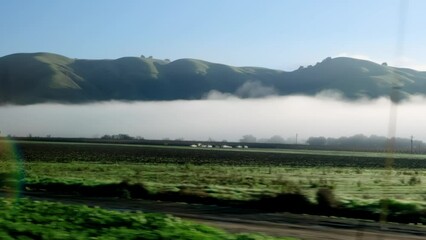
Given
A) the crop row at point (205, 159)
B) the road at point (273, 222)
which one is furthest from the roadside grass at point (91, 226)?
the crop row at point (205, 159)

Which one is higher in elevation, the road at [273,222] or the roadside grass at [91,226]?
the roadside grass at [91,226]

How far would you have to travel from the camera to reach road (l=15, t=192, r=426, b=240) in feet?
74.6

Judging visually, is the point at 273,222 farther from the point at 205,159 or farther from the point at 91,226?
the point at 205,159

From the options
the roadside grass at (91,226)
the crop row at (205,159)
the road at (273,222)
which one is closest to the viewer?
the roadside grass at (91,226)

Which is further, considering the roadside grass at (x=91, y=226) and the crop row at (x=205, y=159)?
the crop row at (x=205, y=159)

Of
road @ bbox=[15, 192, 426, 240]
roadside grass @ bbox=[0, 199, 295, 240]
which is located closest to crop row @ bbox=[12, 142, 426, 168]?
road @ bbox=[15, 192, 426, 240]

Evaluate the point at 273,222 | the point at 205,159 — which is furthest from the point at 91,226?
the point at 205,159

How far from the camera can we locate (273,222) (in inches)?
1029

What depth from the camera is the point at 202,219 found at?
2597 centimetres

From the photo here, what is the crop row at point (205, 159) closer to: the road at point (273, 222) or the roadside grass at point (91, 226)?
the road at point (273, 222)

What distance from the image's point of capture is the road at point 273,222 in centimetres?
2273

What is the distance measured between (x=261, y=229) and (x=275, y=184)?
23331 millimetres

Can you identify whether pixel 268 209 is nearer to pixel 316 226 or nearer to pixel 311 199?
pixel 311 199

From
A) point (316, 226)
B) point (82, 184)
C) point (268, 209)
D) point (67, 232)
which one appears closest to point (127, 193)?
point (82, 184)
